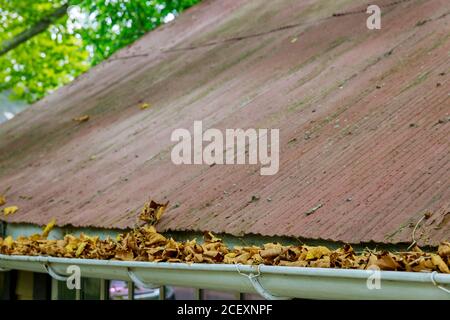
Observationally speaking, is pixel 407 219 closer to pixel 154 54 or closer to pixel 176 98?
pixel 176 98

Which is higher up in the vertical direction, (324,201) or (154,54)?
(154,54)

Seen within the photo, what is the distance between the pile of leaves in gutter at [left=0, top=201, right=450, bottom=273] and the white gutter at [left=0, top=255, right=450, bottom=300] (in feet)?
0.21

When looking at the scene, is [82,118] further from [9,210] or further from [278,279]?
[278,279]

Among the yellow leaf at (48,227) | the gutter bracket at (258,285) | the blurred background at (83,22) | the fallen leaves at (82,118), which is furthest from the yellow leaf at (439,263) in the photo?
the blurred background at (83,22)

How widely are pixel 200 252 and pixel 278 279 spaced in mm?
771

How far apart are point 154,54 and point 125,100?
2.16 m

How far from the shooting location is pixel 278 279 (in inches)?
173

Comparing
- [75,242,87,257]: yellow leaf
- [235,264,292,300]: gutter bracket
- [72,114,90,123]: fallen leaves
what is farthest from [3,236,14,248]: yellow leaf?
Answer: [72,114,90,123]: fallen leaves

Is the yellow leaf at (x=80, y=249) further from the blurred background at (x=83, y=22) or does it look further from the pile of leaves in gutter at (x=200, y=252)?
the blurred background at (x=83, y=22)

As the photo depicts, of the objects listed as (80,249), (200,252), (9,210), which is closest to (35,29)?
(9,210)

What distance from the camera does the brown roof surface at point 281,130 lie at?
511 centimetres

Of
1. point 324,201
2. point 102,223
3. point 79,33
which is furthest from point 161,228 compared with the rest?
point 79,33

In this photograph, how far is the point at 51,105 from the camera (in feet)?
42.7

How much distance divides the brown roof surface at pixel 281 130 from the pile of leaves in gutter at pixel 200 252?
0.62ft
